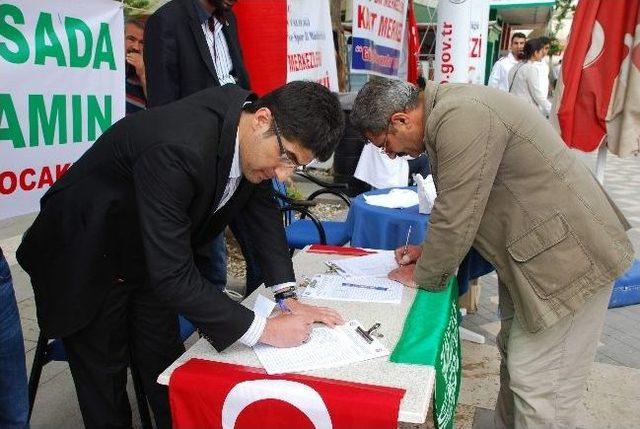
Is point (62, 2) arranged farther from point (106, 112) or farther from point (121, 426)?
point (121, 426)

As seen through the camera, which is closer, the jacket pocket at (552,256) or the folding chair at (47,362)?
the jacket pocket at (552,256)

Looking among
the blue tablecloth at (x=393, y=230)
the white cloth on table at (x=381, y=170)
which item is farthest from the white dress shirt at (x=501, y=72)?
the blue tablecloth at (x=393, y=230)

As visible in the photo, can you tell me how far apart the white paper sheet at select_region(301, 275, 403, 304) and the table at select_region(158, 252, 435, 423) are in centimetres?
4

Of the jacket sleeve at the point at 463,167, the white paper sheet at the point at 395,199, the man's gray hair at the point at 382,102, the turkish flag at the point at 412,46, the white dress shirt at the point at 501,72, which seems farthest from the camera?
the white dress shirt at the point at 501,72

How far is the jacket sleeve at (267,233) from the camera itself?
1775 millimetres

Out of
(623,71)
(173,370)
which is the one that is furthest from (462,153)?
(623,71)

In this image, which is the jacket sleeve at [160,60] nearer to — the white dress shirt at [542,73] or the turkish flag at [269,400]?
the turkish flag at [269,400]

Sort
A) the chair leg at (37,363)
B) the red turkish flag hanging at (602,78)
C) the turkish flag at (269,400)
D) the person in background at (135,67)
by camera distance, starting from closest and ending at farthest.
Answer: the turkish flag at (269,400)
the chair leg at (37,363)
the red turkish flag hanging at (602,78)
the person in background at (135,67)

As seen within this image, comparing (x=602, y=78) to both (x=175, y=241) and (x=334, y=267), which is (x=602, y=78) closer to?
(x=334, y=267)

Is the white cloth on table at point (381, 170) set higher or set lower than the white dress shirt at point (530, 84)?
lower

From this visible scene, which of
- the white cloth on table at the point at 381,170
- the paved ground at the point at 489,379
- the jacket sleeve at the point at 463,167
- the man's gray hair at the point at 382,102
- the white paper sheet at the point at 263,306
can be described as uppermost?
the man's gray hair at the point at 382,102

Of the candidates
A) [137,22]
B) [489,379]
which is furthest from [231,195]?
[137,22]

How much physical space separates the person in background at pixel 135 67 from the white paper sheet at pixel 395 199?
159 cm

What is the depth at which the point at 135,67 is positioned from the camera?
3459mm
